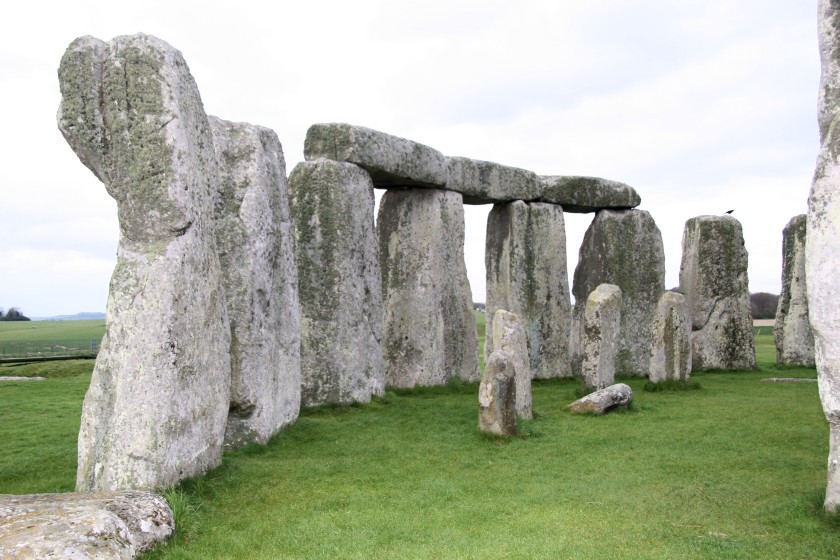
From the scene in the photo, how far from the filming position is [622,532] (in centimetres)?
587

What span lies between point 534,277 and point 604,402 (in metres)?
6.21

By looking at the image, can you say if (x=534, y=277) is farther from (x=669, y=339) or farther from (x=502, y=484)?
(x=502, y=484)

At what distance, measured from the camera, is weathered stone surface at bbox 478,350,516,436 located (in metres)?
9.47

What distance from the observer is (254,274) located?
8.57m

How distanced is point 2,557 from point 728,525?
4.94 meters

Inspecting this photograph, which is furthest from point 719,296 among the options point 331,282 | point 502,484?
point 502,484

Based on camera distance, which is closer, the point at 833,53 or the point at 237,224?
the point at 833,53

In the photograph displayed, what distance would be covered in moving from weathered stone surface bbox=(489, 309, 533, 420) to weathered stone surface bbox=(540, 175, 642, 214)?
690 cm

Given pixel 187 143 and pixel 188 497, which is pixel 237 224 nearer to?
pixel 187 143

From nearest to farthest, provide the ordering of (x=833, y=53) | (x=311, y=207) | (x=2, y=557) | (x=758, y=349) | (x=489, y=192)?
(x=2, y=557), (x=833, y=53), (x=311, y=207), (x=489, y=192), (x=758, y=349)

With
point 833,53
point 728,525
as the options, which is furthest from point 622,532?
point 833,53

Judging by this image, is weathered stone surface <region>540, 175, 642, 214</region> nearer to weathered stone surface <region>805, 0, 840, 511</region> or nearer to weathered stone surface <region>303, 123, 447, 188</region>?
weathered stone surface <region>303, 123, 447, 188</region>

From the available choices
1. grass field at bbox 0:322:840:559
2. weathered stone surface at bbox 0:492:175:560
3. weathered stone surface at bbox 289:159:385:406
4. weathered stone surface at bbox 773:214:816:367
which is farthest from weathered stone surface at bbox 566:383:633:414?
weathered stone surface at bbox 773:214:816:367

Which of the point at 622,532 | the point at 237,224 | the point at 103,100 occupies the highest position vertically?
the point at 103,100
